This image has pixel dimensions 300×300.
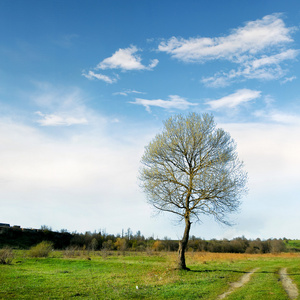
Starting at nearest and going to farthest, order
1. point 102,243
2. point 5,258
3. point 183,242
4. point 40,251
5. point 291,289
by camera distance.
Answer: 1. point 291,289
2. point 183,242
3. point 5,258
4. point 40,251
5. point 102,243

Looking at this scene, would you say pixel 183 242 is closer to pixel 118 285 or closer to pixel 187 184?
pixel 187 184

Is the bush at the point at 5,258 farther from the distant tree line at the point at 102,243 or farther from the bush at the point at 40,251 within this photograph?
the distant tree line at the point at 102,243

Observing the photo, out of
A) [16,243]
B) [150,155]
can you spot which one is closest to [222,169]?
[150,155]

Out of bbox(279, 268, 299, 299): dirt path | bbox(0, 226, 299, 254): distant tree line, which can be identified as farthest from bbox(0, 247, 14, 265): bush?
bbox(0, 226, 299, 254): distant tree line

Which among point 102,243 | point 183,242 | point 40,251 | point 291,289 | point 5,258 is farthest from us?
point 102,243

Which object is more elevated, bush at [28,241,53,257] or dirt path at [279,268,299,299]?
bush at [28,241,53,257]

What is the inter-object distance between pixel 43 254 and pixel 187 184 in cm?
2897

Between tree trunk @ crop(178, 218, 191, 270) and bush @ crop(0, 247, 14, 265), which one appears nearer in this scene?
tree trunk @ crop(178, 218, 191, 270)

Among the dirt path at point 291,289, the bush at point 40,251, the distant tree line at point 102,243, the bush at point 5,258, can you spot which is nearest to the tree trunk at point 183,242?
the dirt path at point 291,289

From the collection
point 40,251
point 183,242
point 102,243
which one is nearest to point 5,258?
point 40,251

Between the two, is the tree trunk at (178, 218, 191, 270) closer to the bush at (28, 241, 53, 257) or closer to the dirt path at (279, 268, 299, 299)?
the dirt path at (279, 268, 299, 299)

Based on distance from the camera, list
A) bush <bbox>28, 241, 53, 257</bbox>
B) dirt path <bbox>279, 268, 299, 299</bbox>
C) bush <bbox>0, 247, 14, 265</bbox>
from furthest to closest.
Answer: bush <bbox>28, 241, 53, 257</bbox> → bush <bbox>0, 247, 14, 265</bbox> → dirt path <bbox>279, 268, 299, 299</bbox>

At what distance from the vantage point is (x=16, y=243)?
80.2 m

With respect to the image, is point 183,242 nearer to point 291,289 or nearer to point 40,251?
point 291,289
